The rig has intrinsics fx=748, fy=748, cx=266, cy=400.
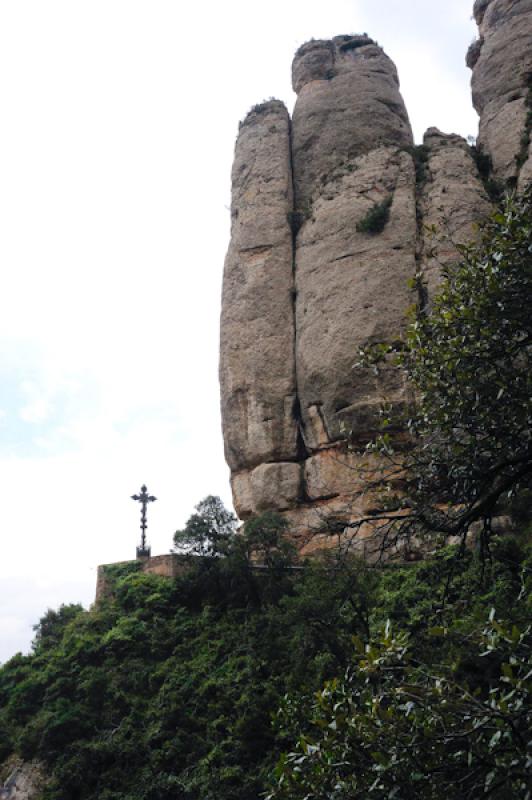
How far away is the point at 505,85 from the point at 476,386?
23.8 m

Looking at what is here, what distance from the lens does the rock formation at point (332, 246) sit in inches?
854

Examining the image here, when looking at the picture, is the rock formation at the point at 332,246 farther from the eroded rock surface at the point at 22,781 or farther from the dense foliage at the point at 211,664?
the eroded rock surface at the point at 22,781

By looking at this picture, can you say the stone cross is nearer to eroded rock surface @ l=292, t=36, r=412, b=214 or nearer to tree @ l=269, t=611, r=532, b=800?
eroded rock surface @ l=292, t=36, r=412, b=214

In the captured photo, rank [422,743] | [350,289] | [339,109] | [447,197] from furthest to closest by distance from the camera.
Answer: [339,109] → [447,197] → [350,289] → [422,743]

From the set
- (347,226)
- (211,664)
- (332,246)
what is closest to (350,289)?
(332,246)

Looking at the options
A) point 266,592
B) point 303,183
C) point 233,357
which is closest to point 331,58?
point 303,183

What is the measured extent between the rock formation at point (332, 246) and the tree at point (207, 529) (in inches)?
82.3

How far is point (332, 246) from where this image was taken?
79.9 feet

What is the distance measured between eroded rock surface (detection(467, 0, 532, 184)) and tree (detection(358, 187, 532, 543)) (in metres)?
18.3

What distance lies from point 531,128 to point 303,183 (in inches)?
316

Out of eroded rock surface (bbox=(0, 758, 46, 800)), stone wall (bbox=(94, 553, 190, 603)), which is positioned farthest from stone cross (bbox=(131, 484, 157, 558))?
eroded rock surface (bbox=(0, 758, 46, 800))

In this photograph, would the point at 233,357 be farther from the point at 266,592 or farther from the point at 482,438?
the point at 482,438

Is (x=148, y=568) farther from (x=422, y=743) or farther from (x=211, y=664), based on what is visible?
(x=422, y=743)

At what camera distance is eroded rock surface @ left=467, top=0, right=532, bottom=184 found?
992 inches
